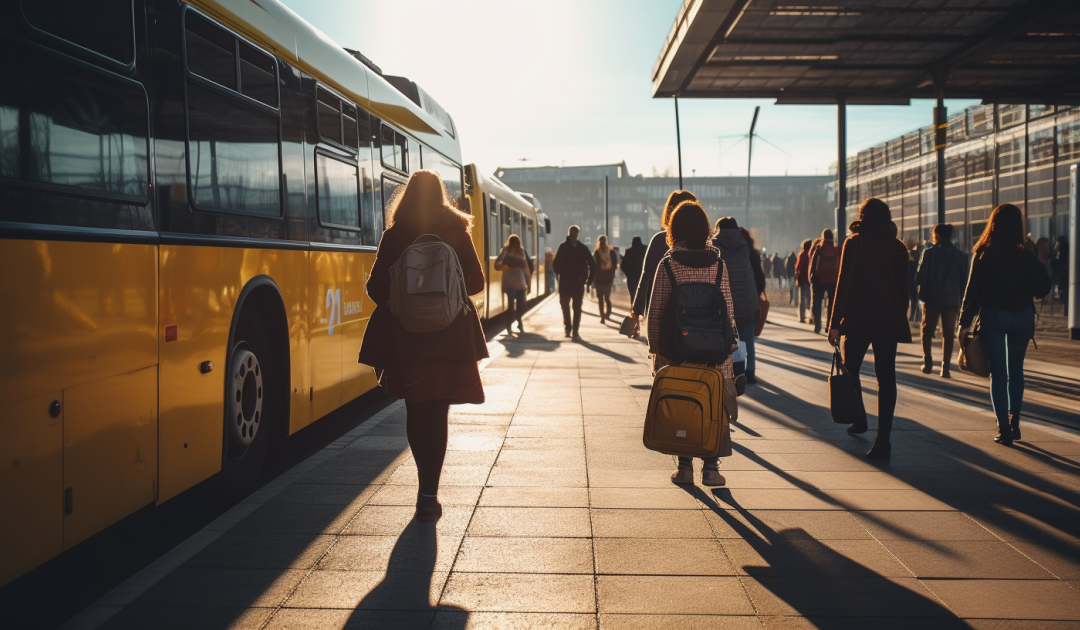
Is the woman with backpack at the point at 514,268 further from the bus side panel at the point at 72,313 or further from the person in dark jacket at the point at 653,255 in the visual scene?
the bus side panel at the point at 72,313

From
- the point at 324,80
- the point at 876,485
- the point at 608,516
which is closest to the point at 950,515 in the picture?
the point at 876,485

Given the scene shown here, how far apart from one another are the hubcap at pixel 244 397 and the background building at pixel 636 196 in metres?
114

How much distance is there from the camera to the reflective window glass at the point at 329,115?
7.42m

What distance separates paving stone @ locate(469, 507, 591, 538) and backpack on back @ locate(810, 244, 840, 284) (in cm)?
1107

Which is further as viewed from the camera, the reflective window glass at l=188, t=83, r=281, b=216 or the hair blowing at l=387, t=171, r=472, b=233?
the hair blowing at l=387, t=171, r=472, b=233

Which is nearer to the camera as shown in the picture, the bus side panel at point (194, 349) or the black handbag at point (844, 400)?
the bus side panel at point (194, 349)

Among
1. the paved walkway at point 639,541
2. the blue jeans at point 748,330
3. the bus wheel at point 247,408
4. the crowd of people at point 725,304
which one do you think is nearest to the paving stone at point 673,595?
the paved walkway at point 639,541

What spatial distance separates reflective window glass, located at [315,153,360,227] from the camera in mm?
7402

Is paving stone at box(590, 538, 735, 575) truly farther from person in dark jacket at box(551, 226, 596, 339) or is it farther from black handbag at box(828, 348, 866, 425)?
person in dark jacket at box(551, 226, 596, 339)

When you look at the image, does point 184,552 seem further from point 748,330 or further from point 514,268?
point 514,268

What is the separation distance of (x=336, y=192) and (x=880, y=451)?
14.7 ft

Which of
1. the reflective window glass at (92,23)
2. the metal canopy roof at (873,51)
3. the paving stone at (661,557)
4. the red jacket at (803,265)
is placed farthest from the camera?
the red jacket at (803,265)

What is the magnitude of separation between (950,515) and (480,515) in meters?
2.47

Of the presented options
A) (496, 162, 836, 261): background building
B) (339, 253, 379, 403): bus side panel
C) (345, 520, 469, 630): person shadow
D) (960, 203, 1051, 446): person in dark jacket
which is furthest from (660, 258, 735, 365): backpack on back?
(496, 162, 836, 261): background building
